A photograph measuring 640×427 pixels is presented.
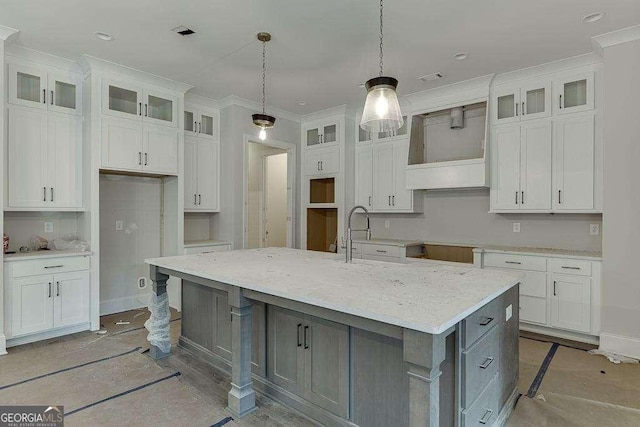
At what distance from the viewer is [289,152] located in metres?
5.59

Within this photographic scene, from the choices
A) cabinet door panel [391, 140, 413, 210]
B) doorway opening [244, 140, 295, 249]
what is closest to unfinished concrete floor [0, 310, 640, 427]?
cabinet door panel [391, 140, 413, 210]

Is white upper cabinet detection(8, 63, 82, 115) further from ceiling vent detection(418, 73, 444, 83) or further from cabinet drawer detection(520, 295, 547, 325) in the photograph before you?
cabinet drawer detection(520, 295, 547, 325)

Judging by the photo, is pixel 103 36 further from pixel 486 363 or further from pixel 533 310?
pixel 533 310

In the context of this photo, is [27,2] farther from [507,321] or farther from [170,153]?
[507,321]

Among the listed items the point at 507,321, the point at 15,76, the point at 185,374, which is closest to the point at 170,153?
the point at 15,76

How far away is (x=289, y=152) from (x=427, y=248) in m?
2.57

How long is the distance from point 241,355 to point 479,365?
4.60ft

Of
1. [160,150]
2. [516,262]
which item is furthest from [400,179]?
[160,150]

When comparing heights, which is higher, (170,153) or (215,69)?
(215,69)

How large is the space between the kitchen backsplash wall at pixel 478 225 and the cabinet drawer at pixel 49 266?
12.5 feet

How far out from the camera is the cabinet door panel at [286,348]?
219cm

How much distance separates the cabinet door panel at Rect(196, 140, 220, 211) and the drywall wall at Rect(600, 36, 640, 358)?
4441 mm

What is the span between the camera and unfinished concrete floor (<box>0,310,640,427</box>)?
85.7 inches

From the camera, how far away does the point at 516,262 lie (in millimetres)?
3732
